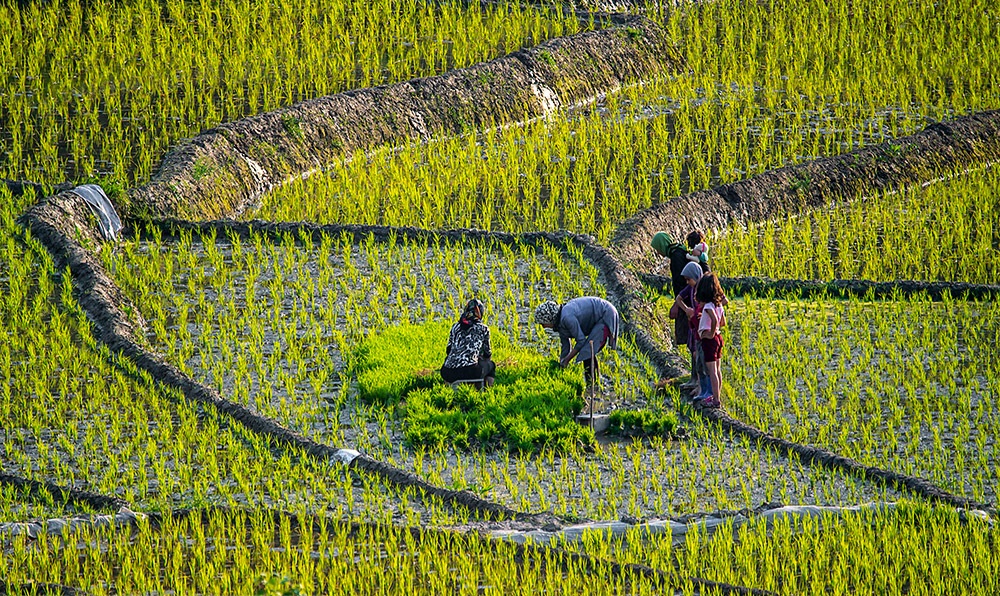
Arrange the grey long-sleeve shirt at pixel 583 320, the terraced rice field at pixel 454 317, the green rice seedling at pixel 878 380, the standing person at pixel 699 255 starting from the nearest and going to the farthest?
the terraced rice field at pixel 454 317 < the green rice seedling at pixel 878 380 < the grey long-sleeve shirt at pixel 583 320 < the standing person at pixel 699 255

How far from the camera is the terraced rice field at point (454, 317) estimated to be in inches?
269

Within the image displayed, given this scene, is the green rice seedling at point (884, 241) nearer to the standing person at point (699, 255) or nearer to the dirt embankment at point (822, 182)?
the dirt embankment at point (822, 182)

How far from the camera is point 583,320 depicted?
8523mm

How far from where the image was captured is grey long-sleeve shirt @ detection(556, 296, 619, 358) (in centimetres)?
846

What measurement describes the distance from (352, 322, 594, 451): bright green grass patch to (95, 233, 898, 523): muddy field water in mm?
92

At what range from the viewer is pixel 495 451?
800 cm

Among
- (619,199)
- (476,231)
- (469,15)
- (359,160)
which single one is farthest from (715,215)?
(469,15)

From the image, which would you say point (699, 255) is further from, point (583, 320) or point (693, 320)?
point (583, 320)

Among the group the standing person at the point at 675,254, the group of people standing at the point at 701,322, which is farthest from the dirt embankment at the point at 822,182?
the group of people standing at the point at 701,322

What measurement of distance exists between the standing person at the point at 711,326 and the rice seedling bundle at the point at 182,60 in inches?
195

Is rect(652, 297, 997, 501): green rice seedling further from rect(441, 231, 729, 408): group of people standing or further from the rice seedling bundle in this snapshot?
the rice seedling bundle

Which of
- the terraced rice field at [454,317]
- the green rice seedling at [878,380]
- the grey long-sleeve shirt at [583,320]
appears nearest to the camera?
the terraced rice field at [454,317]

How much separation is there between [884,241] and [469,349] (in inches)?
160

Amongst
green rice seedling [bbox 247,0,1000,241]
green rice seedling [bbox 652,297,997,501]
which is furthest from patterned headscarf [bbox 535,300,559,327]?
green rice seedling [bbox 247,0,1000,241]
